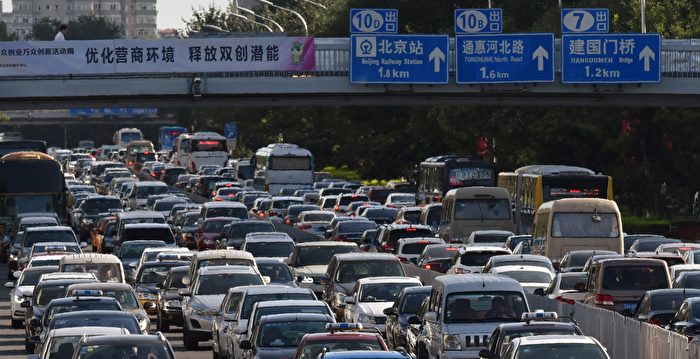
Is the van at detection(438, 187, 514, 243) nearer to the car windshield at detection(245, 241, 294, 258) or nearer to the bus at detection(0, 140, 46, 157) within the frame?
Answer: the car windshield at detection(245, 241, 294, 258)

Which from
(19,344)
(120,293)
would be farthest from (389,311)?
(19,344)

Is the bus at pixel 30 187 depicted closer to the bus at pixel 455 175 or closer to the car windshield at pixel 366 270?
the bus at pixel 455 175

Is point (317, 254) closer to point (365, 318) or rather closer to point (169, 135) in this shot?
point (365, 318)

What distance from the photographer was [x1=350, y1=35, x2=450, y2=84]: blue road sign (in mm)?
57281

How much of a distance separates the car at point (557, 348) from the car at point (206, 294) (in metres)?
12.7

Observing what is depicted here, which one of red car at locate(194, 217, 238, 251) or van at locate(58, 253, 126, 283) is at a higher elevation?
van at locate(58, 253, 126, 283)

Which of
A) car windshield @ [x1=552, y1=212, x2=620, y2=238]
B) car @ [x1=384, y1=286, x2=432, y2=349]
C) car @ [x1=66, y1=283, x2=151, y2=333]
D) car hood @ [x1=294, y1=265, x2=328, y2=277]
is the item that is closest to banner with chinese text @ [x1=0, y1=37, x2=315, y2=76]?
car windshield @ [x1=552, y1=212, x2=620, y2=238]

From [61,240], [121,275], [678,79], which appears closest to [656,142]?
[678,79]

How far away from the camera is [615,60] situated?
2243 inches

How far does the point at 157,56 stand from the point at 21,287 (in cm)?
2019

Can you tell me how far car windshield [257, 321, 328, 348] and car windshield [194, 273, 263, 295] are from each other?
839 centimetres

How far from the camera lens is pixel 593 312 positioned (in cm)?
2677

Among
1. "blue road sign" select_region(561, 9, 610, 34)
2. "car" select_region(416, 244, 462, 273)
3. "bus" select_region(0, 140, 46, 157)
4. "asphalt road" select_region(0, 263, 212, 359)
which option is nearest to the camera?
"asphalt road" select_region(0, 263, 212, 359)

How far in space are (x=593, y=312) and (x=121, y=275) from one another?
42.8 ft
